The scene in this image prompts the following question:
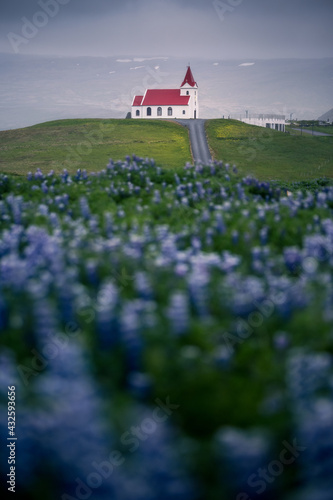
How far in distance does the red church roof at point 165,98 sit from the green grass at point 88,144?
676 inches

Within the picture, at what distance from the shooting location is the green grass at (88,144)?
39469mm

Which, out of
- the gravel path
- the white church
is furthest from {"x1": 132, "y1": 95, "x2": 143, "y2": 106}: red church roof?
the gravel path

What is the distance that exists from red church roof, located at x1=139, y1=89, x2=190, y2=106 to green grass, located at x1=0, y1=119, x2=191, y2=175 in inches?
676

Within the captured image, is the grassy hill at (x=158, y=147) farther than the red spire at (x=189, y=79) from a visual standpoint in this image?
No

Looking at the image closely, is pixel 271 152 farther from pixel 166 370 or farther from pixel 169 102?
pixel 166 370

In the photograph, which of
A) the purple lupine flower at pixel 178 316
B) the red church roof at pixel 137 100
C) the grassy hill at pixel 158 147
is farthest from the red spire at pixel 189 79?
the purple lupine flower at pixel 178 316

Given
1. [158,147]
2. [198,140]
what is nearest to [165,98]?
[198,140]

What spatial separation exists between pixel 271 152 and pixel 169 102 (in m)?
36.5

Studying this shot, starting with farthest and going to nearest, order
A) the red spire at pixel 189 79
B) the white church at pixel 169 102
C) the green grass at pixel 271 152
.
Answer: the red spire at pixel 189 79, the white church at pixel 169 102, the green grass at pixel 271 152

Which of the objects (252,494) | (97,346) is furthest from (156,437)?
(97,346)

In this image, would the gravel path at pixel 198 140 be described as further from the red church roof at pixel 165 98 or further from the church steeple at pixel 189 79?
the church steeple at pixel 189 79

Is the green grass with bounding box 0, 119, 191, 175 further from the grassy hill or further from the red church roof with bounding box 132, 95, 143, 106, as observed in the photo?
the red church roof with bounding box 132, 95, 143, 106

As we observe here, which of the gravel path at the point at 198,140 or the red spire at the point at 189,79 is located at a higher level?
the red spire at the point at 189,79

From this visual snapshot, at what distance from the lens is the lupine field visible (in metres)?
2.04
